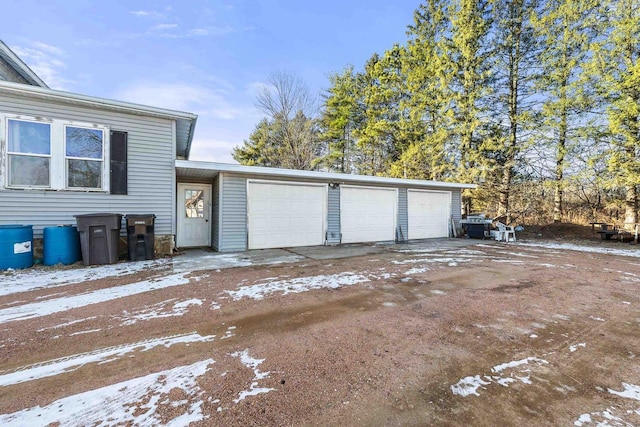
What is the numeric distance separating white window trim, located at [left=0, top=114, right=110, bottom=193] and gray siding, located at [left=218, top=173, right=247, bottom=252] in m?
2.48

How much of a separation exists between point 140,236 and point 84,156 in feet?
6.84

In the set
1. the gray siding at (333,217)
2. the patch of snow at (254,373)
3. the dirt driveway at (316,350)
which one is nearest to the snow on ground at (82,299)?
the dirt driveway at (316,350)

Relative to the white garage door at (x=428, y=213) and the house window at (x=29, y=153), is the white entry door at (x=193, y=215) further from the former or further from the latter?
the white garage door at (x=428, y=213)

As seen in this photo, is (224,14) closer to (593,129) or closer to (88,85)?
(88,85)

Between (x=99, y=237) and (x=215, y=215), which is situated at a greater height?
(x=215, y=215)

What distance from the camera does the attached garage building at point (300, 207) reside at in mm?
7636

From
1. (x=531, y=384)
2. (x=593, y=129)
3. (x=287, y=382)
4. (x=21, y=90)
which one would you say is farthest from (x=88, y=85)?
(x=593, y=129)

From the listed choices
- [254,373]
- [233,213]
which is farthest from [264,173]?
[254,373]

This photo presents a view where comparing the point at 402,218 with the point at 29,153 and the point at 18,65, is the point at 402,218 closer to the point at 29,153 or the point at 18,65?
the point at 29,153

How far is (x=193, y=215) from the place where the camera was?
28.6 feet

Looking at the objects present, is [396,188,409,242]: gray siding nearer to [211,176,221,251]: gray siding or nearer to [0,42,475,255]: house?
[0,42,475,255]: house

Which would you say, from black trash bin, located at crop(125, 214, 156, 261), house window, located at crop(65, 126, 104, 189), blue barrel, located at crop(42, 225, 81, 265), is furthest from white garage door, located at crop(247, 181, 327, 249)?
blue barrel, located at crop(42, 225, 81, 265)

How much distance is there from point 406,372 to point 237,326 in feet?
5.58

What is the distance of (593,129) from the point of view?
37.1ft
